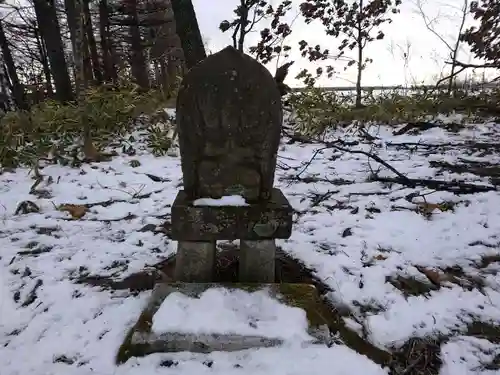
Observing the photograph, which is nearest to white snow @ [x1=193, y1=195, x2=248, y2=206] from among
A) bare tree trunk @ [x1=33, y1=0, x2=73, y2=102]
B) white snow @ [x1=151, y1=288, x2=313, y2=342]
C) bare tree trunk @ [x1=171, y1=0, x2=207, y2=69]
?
white snow @ [x1=151, y1=288, x2=313, y2=342]

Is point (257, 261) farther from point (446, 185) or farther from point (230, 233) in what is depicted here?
point (446, 185)

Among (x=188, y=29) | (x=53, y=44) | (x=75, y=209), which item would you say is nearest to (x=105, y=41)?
(x=53, y=44)

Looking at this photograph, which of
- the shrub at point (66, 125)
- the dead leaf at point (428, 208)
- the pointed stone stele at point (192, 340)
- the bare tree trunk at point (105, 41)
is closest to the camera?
the pointed stone stele at point (192, 340)

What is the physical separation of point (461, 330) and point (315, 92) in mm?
5750

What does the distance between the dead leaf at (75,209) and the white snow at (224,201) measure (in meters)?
1.71

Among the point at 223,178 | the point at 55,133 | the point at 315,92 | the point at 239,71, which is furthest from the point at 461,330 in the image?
the point at 315,92

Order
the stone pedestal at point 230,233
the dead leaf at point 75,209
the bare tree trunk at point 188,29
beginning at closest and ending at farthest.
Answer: the stone pedestal at point 230,233 < the dead leaf at point 75,209 < the bare tree trunk at point 188,29

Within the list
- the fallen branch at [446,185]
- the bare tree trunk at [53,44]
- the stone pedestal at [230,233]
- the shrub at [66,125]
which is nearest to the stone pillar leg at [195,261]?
the stone pedestal at [230,233]

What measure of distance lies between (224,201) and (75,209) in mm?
1929

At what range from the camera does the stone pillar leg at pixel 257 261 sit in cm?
185

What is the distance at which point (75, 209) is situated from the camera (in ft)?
10.3

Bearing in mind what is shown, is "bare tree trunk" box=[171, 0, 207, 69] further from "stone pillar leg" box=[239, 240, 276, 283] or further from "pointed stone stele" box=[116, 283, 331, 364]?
"pointed stone stele" box=[116, 283, 331, 364]

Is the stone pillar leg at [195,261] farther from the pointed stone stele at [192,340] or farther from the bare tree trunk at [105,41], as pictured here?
the bare tree trunk at [105,41]

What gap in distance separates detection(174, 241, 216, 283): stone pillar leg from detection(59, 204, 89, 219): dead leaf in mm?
1584
